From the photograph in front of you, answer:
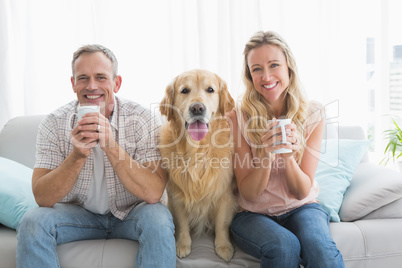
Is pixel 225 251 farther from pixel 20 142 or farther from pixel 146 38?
pixel 146 38

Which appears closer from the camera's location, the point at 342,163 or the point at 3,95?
the point at 342,163

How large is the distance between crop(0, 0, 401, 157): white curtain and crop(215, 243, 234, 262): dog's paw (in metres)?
1.75

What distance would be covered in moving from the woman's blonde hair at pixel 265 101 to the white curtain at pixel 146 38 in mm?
1335

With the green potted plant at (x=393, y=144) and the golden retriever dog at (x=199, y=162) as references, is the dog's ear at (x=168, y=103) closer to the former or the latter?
the golden retriever dog at (x=199, y=162)

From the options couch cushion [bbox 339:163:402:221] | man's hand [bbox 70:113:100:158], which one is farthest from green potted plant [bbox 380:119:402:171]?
man's hand [bbox 70:113:100:158]

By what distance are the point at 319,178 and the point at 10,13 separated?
2970mm

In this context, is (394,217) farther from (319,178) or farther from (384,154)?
(384,154)

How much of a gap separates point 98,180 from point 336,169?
4.43 feet

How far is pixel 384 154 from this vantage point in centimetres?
351

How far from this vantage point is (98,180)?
1.78m

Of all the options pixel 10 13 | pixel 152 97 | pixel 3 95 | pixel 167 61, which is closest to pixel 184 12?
pixel 167 61

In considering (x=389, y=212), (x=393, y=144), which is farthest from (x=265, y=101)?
(x=393, y=144)

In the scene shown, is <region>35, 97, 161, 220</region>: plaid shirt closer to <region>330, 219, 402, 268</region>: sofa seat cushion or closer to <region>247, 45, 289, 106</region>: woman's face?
<region>247, 45, 289, 106</region>: woman's face

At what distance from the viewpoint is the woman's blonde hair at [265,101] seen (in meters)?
1.78
